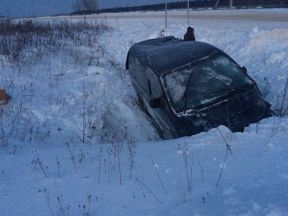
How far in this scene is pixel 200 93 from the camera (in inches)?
304

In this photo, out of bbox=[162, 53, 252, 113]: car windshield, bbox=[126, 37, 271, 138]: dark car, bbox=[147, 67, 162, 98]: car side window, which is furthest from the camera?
bbox=[147, 67, 162, 98]: car side window

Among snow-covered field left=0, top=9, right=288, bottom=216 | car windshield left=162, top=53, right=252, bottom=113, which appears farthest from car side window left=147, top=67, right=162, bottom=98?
snow-covered field left=0, top=9, right=288, bottom=216

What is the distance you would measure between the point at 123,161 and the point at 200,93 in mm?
2139

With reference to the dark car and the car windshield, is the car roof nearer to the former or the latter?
the dark car

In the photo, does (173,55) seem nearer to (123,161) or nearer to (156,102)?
(156,102)

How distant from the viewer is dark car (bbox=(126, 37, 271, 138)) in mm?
7387

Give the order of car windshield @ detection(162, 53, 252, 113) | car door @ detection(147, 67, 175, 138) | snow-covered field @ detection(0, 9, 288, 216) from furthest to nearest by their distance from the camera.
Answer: car door @ detection(147, 67, 175, 138) < car windshield @ detection(162, 53, 252, 113) < snow-covered field @ detection(0, 9, 288, 216)

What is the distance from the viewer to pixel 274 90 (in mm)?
9961

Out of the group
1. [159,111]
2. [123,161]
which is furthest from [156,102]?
[123,161]

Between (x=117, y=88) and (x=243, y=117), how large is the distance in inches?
217

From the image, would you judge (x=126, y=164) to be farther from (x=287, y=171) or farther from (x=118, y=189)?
(x=287, y=171)

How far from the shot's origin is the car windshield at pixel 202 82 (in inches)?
301

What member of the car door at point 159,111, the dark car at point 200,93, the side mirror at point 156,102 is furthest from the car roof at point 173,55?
the side mirror at point 156,102

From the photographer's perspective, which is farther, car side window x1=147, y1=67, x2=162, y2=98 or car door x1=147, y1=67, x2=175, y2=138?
car side window x1=147, y1=67, x2=162, y2=98
